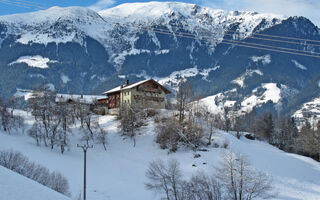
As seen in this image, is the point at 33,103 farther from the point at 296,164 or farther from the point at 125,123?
the point at 296,164

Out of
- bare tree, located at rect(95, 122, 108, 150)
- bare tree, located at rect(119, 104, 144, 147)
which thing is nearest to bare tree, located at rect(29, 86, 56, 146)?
bare tree, located at rect(95, 122, 108, 150)

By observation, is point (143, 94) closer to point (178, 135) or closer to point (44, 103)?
point (178, 135)

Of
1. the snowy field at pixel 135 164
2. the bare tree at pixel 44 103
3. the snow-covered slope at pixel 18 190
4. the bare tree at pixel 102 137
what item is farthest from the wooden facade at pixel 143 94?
the snow-covered slope at pixel 18 190

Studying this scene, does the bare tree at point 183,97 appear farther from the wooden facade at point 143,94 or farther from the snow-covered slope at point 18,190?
the snow-covered slope at point 18,190

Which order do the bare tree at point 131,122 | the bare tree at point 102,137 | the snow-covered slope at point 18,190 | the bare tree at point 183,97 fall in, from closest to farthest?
the snow-covered slope at point 18,190 → the bare tree at point 102,137 → the bare tree at point 183,97 → the bare tree at point 131,122

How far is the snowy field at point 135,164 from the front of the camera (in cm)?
4422

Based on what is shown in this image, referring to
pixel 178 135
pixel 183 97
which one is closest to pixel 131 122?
pixel 183 97

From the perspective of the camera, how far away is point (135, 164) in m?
58.3

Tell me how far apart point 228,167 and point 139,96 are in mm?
55236

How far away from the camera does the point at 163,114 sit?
255 feet

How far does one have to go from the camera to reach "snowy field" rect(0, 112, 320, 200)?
44219 mm

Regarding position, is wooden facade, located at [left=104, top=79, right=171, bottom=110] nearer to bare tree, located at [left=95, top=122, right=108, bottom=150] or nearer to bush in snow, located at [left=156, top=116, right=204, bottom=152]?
bare tree, located at [left=95, top=122, right=108, bottom=150]

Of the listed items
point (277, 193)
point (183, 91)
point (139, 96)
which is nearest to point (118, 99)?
point (139, 96)

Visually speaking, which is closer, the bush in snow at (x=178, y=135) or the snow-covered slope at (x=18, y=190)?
the snow-covered slope at (x=18, y=190)
